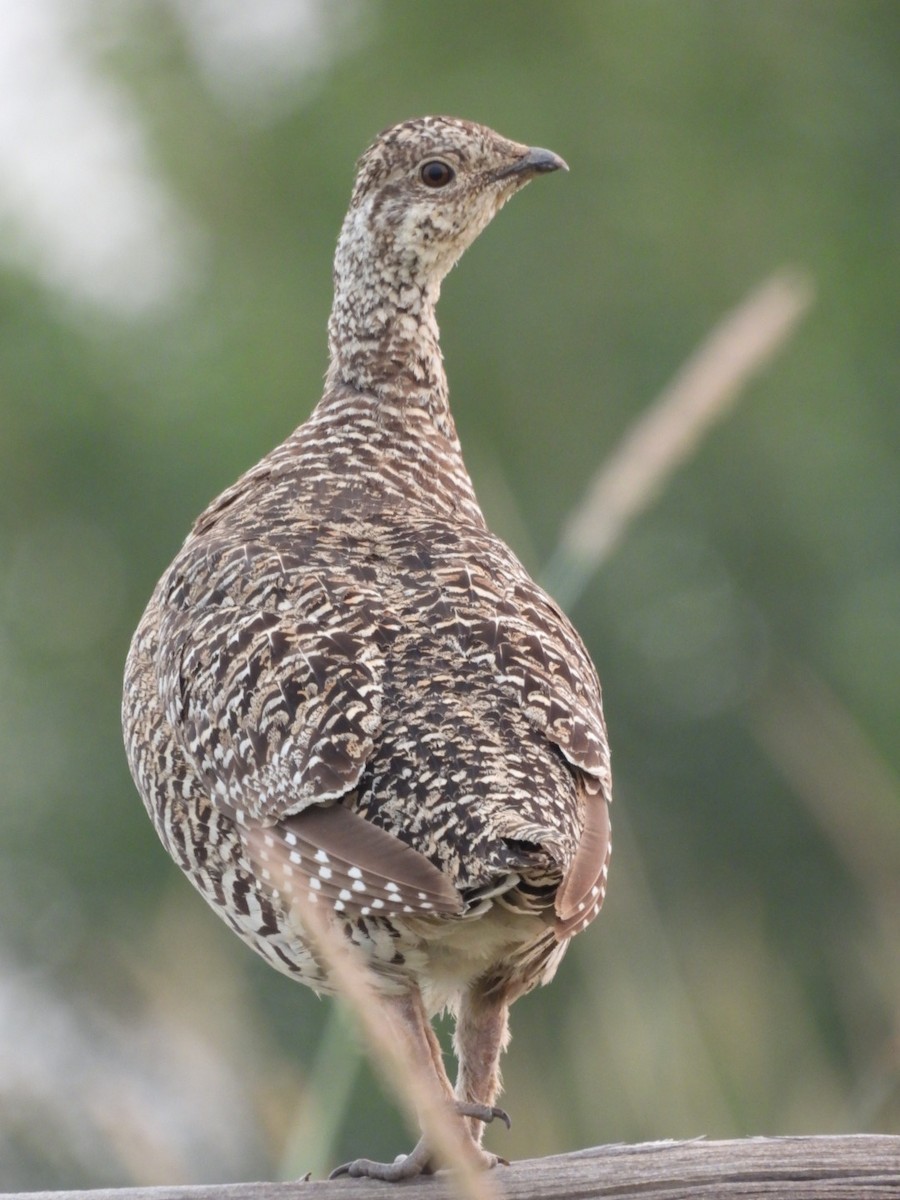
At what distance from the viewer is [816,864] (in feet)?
73.4

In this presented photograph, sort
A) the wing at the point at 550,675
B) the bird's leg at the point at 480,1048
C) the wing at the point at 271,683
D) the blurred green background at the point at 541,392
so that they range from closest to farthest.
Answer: the wing at the point at 550,675 → the wing at the point at 271,683 → the bird's leg at the point at 480,1048 → the blurred green background at the point at 541,392

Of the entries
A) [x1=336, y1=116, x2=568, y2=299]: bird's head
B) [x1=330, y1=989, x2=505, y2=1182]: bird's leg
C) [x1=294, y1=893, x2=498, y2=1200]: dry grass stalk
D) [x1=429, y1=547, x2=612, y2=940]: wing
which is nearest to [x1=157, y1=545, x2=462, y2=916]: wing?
[x1=429, y1=547, x2=612, y2=940]: wing

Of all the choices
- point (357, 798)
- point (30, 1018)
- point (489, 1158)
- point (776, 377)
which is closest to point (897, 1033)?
point (489, 1158)

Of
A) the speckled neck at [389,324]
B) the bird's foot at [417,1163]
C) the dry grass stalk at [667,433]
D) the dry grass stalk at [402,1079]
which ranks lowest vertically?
the bird's foot at [417,1163]

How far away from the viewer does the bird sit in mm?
4766

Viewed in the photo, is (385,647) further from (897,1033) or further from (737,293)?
(737,293)

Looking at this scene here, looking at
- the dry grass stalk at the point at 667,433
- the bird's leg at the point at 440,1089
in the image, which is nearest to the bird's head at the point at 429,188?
the dry grass stalk at the point at 667,433

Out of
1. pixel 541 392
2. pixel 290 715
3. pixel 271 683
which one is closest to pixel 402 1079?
pixel 290 715

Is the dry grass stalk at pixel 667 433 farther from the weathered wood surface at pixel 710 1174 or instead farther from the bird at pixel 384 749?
the weathered wood surface at pixel 710 1174

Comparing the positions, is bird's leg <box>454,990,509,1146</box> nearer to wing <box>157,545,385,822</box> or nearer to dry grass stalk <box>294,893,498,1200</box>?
wing <box>157,545,385,822</box>

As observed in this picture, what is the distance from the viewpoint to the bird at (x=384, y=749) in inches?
188

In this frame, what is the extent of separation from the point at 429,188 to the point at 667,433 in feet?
8.13

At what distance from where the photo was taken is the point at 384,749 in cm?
509

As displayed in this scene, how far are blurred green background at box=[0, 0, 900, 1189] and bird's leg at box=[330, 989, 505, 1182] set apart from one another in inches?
252
